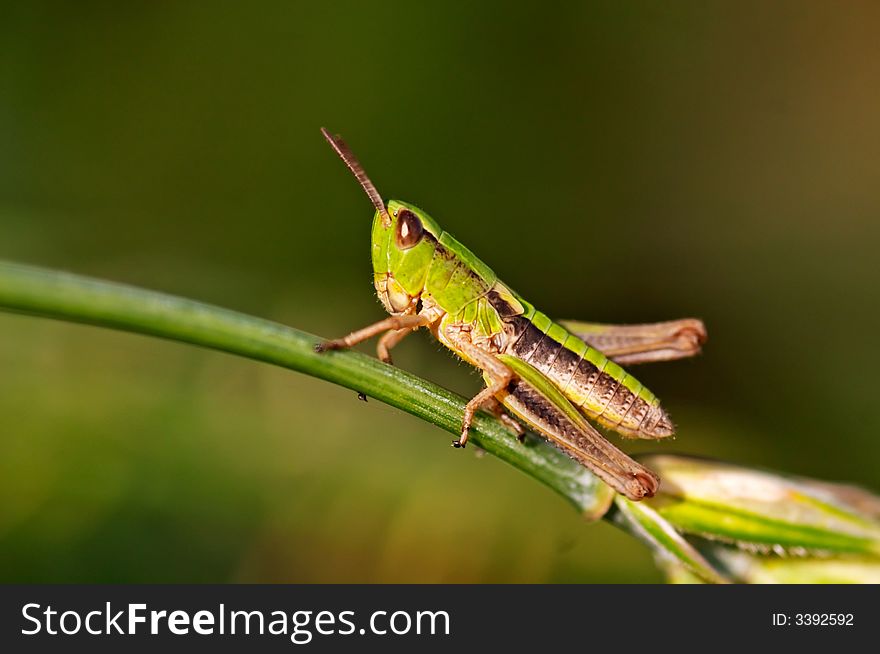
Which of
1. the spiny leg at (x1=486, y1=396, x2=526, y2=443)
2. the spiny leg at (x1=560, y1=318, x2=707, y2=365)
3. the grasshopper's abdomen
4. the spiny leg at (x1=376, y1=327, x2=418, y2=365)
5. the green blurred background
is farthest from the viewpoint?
the green blurred background

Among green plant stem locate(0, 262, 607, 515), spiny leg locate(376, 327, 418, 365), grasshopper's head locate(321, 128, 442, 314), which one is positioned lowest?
green plant stem locate(0, 262, 607, 515)

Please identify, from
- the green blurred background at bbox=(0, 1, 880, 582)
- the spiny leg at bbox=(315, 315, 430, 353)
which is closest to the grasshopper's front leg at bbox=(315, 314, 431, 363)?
the spiny leg at bbox=(315, 315, 430, 353)

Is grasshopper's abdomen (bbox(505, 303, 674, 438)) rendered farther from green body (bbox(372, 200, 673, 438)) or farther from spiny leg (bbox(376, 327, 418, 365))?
spiny leg (bbox(376, 327, 418, 365))

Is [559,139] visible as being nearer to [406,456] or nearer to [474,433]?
[406,456]

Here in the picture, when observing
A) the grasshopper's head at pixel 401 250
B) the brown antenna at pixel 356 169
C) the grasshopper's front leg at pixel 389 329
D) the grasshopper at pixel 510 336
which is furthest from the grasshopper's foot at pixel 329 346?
the grasshopper's head at pixel 401 250

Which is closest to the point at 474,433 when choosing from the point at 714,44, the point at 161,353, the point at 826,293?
the point at 161,353

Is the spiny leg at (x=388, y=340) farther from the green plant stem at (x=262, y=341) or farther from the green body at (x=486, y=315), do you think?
the green plant stem at (x=262, y=341)

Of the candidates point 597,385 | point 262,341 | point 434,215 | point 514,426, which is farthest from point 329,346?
point 434,215
